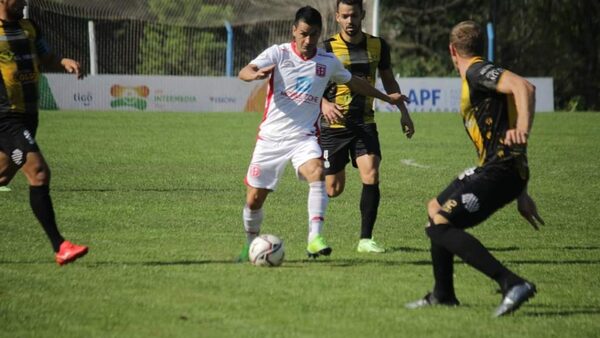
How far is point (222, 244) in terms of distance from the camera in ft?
32.8

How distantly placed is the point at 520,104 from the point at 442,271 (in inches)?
49.6

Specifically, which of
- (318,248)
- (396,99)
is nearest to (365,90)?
(396,99)

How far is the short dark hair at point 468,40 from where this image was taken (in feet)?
23.0

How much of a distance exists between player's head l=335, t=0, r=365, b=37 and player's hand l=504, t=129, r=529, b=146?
3660 mm

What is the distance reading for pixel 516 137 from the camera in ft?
21.4

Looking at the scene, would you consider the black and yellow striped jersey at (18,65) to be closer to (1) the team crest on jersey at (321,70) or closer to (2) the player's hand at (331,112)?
(1) the team crest on jersey at (321,70)

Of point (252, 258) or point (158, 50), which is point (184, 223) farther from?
point (158, 50)

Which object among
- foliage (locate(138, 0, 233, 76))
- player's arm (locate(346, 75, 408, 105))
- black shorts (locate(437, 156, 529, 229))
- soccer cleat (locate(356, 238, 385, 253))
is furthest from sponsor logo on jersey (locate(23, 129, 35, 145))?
foliage (locate(138, 0, 233, 76))

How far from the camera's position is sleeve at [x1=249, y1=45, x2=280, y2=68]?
8742mm

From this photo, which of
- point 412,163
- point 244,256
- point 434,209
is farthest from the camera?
point 412,163

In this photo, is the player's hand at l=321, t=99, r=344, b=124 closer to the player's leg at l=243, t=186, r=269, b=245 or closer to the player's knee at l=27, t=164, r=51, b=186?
the player's leg at l=243, t=186, r=269, b=245

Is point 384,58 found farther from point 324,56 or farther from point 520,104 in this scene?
point 520,104

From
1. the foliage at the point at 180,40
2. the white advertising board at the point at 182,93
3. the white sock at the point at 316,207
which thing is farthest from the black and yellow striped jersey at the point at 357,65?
the foliage at the point at 180,40

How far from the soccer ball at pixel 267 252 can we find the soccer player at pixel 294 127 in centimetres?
36
